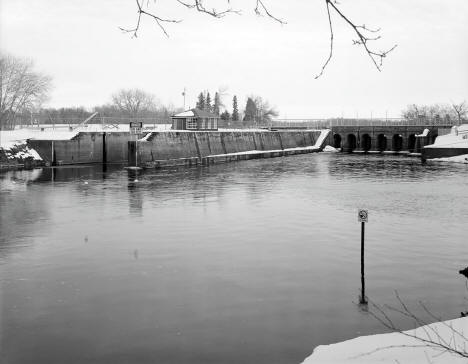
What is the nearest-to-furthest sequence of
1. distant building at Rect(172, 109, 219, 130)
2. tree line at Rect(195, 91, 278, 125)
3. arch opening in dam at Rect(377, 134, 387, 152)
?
distant building at Rect(172, 109, 219, 130) < arch opening in dam at Rect(377, 134, 387, 152) < tree line at Rect(195, 91, 278, 125)

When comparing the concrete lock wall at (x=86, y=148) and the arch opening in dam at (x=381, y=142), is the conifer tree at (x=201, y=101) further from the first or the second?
the concrete lock wall at (x=86, y=148)

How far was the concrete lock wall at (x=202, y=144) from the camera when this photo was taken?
164 ft

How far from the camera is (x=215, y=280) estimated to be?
1346 centimetres

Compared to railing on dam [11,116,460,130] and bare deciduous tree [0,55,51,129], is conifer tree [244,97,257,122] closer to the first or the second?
railing on dam [11,116,460,130]

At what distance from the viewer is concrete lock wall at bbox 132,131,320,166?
164 feet

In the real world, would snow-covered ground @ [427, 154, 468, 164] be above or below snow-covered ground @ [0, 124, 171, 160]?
below

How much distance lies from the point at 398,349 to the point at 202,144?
50.5 metres

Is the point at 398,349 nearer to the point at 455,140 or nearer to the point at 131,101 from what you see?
the point at 455,140

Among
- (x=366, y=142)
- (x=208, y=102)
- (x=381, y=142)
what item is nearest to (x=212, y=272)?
(x=381, y=142)

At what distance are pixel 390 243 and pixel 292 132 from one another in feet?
209

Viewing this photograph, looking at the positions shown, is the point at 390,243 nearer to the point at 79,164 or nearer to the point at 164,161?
the point at 164,161

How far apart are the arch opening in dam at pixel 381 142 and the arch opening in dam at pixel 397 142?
183 centimetres

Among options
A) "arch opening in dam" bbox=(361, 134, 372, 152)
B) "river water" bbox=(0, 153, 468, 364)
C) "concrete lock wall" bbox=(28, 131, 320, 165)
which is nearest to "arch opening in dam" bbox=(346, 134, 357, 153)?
"arch opening in dam" bbox=(361, 134, 372, 152)

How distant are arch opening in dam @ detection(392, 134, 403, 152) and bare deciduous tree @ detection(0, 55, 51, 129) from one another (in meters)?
52.9
